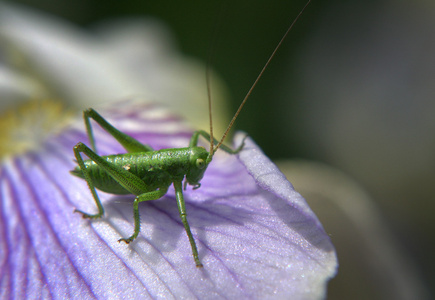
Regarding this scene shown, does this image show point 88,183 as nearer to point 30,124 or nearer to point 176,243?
point 176,243

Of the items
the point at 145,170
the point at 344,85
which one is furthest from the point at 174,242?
the point at 344,85

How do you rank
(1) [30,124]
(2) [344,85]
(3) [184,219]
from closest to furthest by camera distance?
(3) [184,219]
(1) [30,124]
(2) [344,85]

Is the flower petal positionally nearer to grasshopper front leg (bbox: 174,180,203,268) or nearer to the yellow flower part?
grasshopper front leg (bbox: 174,180,203,268)

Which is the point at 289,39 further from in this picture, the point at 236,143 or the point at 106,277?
the point at 106,277

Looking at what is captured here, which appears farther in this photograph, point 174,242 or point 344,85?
point 344,85

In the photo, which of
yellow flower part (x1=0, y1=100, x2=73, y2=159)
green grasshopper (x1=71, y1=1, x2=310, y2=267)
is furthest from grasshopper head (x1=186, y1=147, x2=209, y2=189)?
yellow flower part (x1=0, y1=100, x2=73, y2=159)
